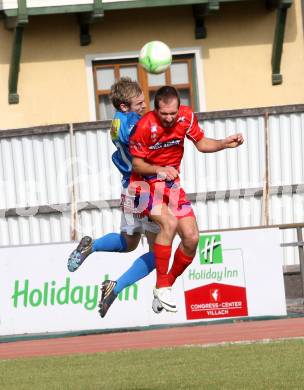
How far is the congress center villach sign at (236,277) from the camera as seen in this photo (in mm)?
19156

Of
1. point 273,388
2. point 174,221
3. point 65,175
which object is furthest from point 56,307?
point 174,221

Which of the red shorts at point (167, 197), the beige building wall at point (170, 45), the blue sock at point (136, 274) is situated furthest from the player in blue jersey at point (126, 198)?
the beige building wall at point (170, 45)

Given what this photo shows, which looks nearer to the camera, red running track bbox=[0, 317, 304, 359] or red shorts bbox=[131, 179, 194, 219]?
red shorts bbox=[131, 179, 194, 219]

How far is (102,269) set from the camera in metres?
19.2

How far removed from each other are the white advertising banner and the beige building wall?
4.71 metres

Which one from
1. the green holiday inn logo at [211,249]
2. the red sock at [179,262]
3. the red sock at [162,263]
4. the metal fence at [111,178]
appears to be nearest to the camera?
the red sock at [162,263]

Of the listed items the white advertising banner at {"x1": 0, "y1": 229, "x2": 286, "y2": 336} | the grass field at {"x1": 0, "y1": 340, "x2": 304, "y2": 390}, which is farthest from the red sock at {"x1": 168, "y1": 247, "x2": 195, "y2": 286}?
the white advertising banner at {"x1": 0, "y1": 229, "x2": 286, "y2": 336}

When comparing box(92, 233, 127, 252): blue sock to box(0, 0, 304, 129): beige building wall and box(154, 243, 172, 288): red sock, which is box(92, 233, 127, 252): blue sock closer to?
box(154, 243, 172, 288): red sock

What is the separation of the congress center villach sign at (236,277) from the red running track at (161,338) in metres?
0.28

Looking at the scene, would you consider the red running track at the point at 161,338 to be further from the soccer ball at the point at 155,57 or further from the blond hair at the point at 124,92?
the soccer ball at the point at 155,57

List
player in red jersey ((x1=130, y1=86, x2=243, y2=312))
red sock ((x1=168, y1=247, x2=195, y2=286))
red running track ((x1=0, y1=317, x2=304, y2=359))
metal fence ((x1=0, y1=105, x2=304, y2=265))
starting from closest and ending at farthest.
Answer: player in red jersey ((x1=130, y1=86, x2=243, y2=312)) → red sock ((x1=168, y1=247, x2=195, y2=286)) → red running track ((x1=0, y1=317, x2=304, y2=359)) → metal fence ((x1=0, y1=105, x2=304, y2=265))

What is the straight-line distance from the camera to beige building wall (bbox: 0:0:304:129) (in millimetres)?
23406

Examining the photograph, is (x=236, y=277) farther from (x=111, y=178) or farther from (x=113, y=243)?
(x=113, y=243)

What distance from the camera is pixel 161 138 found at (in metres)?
10.3
